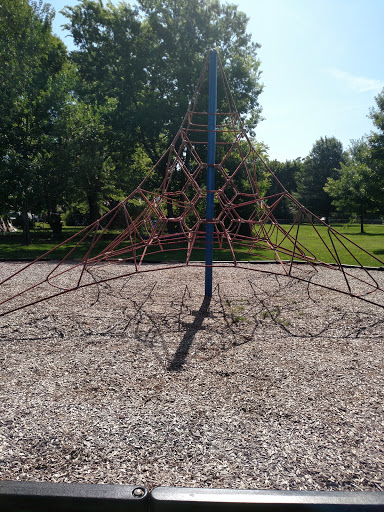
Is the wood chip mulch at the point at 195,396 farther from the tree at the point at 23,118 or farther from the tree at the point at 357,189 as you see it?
the tree at the point at 357,189

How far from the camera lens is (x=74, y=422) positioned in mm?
2533

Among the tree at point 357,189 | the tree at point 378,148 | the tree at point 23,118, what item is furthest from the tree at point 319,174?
the tree at point 23,118

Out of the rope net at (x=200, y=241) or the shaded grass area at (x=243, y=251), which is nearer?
the rope net at (x=200, y=241)

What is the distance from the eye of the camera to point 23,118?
48.1ft

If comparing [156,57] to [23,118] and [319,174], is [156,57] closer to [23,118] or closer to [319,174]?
[23,118]

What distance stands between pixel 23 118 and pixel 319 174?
4125 cm

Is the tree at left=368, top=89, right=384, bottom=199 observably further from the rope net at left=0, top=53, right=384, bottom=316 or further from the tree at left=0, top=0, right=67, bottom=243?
the tree at left=0, top=0, right=67, bottom=243

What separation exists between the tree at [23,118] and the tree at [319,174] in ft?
117

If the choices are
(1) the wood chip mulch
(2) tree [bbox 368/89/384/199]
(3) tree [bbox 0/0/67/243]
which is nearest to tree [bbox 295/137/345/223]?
(2) tree [bbox 368/89/384/199]

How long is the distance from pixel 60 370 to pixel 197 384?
50.1 inches

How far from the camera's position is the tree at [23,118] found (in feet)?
45.0

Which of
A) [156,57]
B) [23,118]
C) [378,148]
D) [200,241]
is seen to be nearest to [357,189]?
[378,148]

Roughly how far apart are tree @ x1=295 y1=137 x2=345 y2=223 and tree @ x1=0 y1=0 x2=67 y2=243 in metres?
35.8

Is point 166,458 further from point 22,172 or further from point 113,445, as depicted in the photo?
point 22,172
